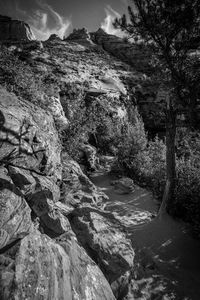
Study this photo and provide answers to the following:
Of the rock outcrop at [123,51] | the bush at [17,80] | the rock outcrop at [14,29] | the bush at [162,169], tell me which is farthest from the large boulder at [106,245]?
the rock outcrop at [14,29]

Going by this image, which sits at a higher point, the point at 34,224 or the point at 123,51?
the point at 123,51

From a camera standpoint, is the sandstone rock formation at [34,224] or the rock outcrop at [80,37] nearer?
the sandstone rock formation at [34,224]

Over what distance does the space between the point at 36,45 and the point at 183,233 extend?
107 feet

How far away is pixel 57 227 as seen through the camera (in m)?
5.17

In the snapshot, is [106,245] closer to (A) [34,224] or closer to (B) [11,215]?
(A) [34,224]

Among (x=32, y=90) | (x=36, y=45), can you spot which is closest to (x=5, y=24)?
(x=36, y=45)

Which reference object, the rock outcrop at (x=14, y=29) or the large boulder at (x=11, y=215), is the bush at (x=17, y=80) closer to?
the large boulder at (x=11, y=215)

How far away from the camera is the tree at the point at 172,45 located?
24.0 ft

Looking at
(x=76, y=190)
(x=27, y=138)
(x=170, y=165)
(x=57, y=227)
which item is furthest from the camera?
(x=76, y=190)

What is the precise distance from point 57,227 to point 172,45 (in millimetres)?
8303

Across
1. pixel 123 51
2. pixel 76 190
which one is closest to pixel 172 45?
pixel 76 190

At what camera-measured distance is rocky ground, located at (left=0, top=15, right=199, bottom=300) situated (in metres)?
3.62

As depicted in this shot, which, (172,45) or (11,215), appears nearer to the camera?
(11,215)

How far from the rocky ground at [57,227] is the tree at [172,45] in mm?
3161
